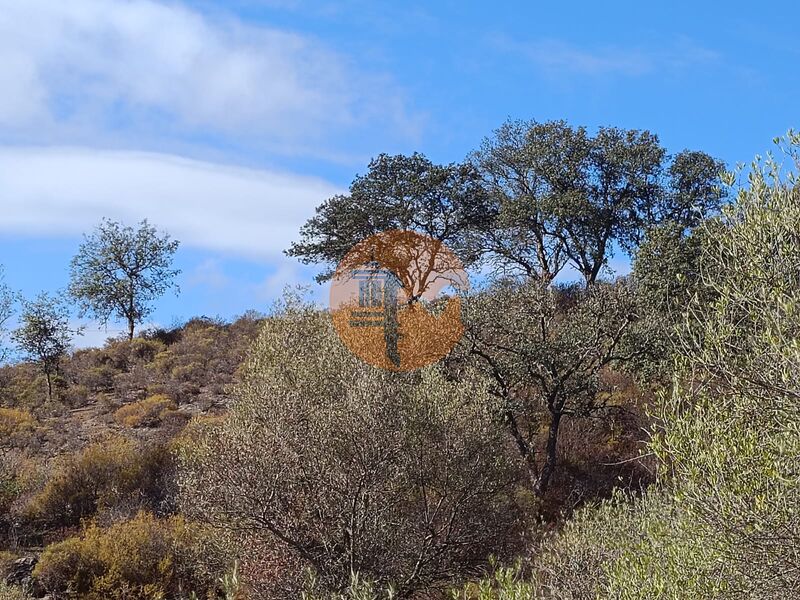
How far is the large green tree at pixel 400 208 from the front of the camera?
42.2 m

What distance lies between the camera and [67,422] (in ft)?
102

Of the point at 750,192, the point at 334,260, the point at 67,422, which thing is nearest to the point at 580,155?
the point at 334,260

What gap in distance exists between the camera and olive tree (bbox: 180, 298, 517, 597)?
13.2 metres

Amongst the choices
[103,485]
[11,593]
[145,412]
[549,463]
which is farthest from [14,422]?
[549,463]

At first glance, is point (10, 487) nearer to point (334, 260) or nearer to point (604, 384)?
point (604, 384)

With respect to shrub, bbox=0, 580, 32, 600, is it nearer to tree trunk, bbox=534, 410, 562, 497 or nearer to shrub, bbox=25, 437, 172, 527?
shrub, bbox=25, 437, 172, 527

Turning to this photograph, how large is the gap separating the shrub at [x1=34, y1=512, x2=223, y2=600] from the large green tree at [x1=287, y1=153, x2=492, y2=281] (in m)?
25.0

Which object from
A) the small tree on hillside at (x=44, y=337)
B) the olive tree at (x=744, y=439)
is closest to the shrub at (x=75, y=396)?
the small tree on hillside at (x=44, y=337)

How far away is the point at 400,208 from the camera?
138 ft

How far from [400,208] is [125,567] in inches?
1064

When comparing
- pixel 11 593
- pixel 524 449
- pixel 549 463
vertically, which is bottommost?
pixel 11 593

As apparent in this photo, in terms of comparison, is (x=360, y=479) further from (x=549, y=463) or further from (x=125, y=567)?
(x=549, y=463)

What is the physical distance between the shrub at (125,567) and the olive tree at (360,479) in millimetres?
3090

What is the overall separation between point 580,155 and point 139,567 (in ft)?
104
